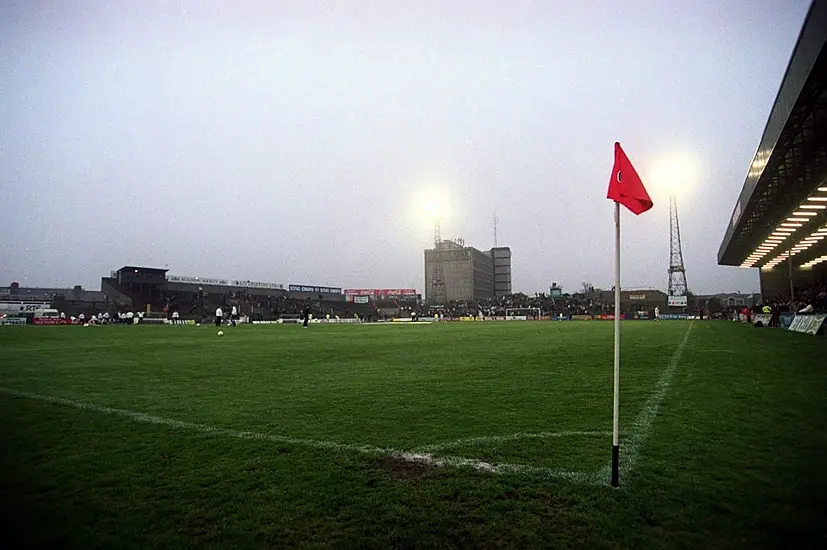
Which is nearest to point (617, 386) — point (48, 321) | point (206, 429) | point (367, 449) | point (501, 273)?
point (367, 449)

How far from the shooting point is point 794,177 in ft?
67.2

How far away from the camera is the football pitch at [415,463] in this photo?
10.5 ft

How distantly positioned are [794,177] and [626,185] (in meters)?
20.9

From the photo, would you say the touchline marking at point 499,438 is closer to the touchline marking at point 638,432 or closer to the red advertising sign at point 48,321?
the touchline marking at point 638,432

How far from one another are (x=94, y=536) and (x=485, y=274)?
140036mm

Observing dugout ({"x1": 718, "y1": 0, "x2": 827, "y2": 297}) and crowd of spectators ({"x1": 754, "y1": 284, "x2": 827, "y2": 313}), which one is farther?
crowd of spectators ({"x1": 754, "y1": 284, "x2": 827, "y2": 313})

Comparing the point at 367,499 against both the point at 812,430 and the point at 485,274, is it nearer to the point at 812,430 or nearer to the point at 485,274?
the point at 812,430

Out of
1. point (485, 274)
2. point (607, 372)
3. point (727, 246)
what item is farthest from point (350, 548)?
point (485, 274)

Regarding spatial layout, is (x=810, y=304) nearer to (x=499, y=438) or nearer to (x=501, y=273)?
(x=499, y=438)

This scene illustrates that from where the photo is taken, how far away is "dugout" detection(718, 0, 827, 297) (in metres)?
11.2

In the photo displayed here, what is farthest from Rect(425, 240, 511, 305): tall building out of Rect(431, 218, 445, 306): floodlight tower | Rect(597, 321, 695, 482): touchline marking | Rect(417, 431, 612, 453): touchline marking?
Rect(417, 431, 612, 453): touchline marking

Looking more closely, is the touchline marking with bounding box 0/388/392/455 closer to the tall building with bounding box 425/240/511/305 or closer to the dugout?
the dugout

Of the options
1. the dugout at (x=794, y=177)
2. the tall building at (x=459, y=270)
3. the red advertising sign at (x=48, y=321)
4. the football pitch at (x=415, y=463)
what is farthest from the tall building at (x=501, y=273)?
the football pitch at (x=415, y=463)

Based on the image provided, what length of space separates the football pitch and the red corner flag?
229cm
